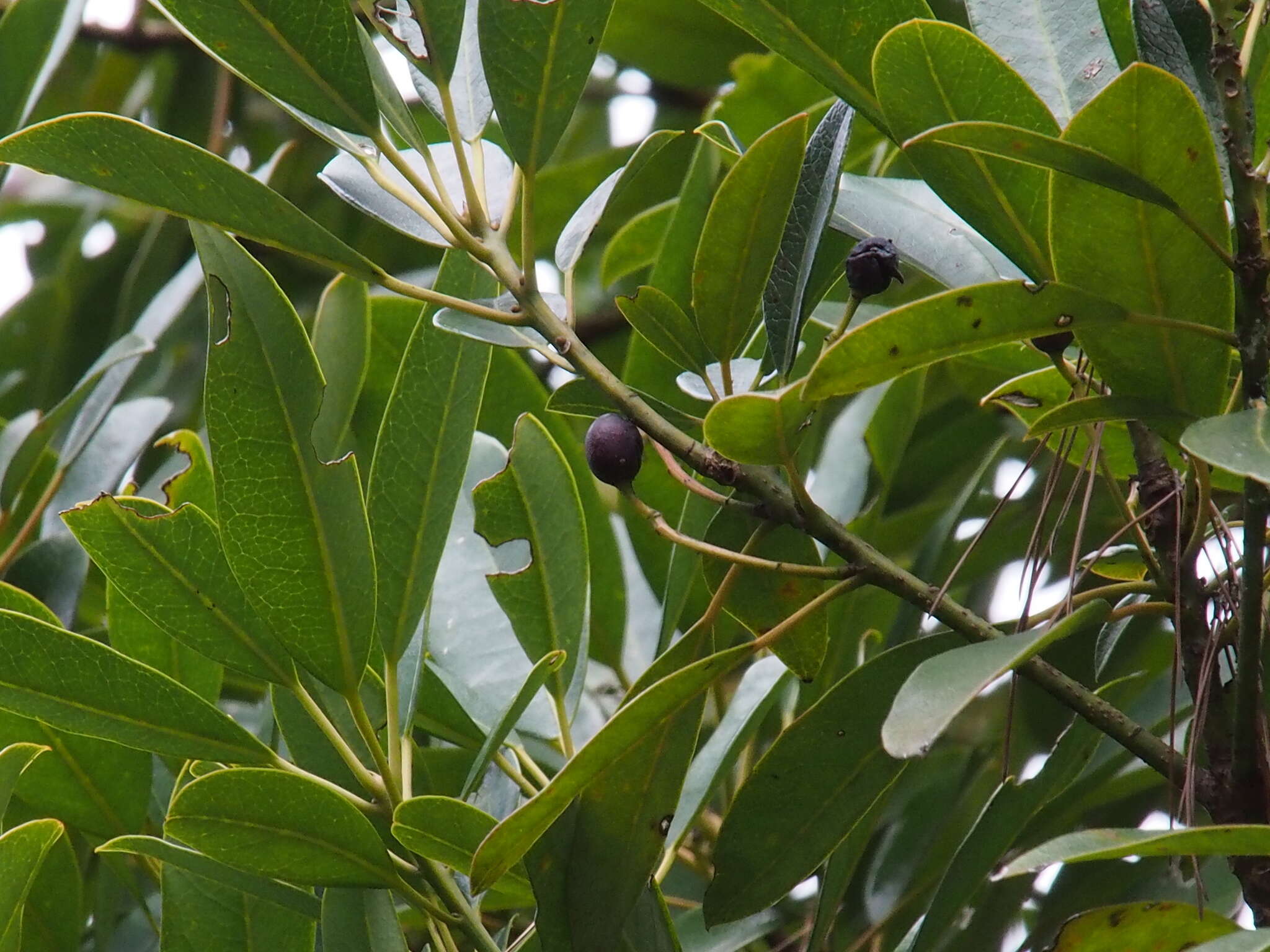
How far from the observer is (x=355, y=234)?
1.81 metres

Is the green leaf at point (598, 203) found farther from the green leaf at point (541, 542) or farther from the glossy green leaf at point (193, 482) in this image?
the glossy green leaf at point (193, 482)

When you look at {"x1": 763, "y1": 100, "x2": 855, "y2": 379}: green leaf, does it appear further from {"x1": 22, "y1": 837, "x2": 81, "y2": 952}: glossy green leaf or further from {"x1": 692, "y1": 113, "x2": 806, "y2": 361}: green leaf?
{"x1": 22, "y1": 837, "x2": 81, "y2": 952}: glossy green leaf

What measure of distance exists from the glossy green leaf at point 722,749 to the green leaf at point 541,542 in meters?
0.13

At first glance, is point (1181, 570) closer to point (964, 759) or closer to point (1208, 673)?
point (1208, 673)

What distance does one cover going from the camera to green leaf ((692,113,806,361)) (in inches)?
24.8

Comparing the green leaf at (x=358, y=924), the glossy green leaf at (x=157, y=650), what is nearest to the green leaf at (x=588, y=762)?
the green leaf at (x=358, y=924)

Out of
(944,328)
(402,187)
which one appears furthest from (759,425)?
(402,187)

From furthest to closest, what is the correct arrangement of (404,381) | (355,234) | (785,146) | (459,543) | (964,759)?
1. (355,234)
2. (964,759)
3. (459,543)
4. (404,381)
5. (785,146)

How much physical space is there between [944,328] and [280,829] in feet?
1.29

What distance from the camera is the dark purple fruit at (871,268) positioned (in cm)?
66

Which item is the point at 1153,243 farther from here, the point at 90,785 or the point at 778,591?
the point at 90,785

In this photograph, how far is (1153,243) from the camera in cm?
54

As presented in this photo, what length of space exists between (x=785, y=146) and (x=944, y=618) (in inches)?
9.1

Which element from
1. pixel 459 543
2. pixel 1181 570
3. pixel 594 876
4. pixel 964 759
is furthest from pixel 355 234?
pixel 1181 570
